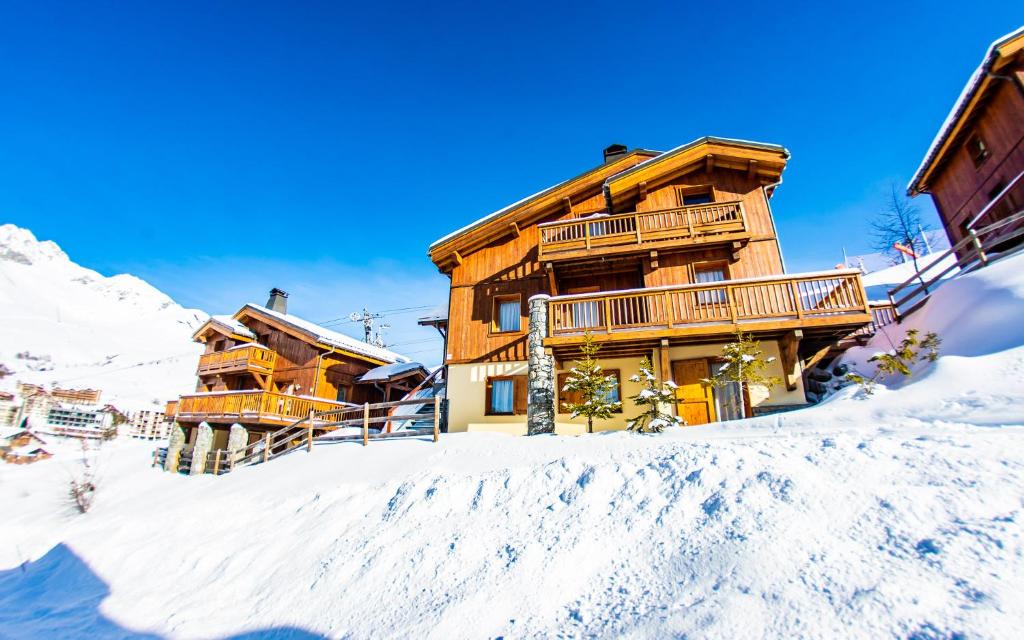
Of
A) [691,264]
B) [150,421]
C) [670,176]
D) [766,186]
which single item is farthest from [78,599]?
[150,421]

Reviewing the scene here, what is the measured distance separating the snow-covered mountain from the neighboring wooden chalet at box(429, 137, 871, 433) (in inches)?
1359

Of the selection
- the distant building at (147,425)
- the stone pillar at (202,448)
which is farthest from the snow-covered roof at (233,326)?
the distant building at (147,425)

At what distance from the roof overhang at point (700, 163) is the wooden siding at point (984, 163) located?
21.3 ft

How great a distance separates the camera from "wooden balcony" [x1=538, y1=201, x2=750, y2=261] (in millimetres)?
14289

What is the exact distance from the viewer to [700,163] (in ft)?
54.9

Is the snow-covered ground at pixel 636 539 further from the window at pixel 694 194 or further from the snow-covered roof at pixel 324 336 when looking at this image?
the snow-covered roof at pixel 324 336

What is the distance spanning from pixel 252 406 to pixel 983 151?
2999cm

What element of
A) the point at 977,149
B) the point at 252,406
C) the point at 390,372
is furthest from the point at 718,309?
the point at 252,406

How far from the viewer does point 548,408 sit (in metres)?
12.6

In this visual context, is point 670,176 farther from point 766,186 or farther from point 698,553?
point 698,553

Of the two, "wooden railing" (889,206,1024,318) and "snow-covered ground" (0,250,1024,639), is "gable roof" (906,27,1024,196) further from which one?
"snow-covered ground" (0,250,1024,639)

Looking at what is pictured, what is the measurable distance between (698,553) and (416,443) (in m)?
8.44

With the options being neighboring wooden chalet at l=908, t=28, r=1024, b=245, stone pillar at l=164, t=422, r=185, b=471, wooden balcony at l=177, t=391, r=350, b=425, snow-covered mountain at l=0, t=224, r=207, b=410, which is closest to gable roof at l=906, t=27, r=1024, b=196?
neighboring wooden chalet at l=908, t=28, r=1024, b=245

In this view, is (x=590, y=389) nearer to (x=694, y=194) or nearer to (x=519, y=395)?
(x=519, y=395)
